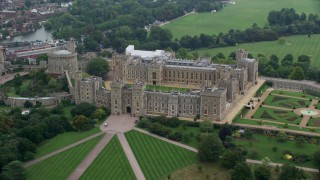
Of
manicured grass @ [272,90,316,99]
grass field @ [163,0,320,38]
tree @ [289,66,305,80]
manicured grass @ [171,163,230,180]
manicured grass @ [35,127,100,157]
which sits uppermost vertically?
grass field @ [163,0,320,38]

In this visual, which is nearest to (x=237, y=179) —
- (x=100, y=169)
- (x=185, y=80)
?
(x=100, y=169)

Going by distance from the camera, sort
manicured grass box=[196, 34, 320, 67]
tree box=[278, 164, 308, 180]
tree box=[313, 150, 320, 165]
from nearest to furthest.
Result: tree box=[278, 164, 308, 180]
tree box=[313, 150, 320, 165]
manicured grass box=[196, 34, 320, 67]

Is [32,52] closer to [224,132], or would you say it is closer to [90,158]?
[90,158]

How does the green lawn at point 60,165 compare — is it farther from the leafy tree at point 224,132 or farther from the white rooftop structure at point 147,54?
the white rooftop structure at point 147,54

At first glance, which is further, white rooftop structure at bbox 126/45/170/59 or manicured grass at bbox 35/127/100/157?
white rooftop structure at bbox 126/45/170/59

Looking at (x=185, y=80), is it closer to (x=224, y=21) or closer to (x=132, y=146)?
(x=132, y=146)

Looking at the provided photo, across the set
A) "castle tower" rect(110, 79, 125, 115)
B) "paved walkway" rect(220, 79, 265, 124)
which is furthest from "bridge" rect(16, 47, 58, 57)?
"paved walkway" rect(220, 79, 265, 124)

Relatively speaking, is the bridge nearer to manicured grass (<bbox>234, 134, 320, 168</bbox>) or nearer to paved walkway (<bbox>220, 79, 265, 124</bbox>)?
paved walkway (<bbox>220, 79, 265, 124</bbox>)
